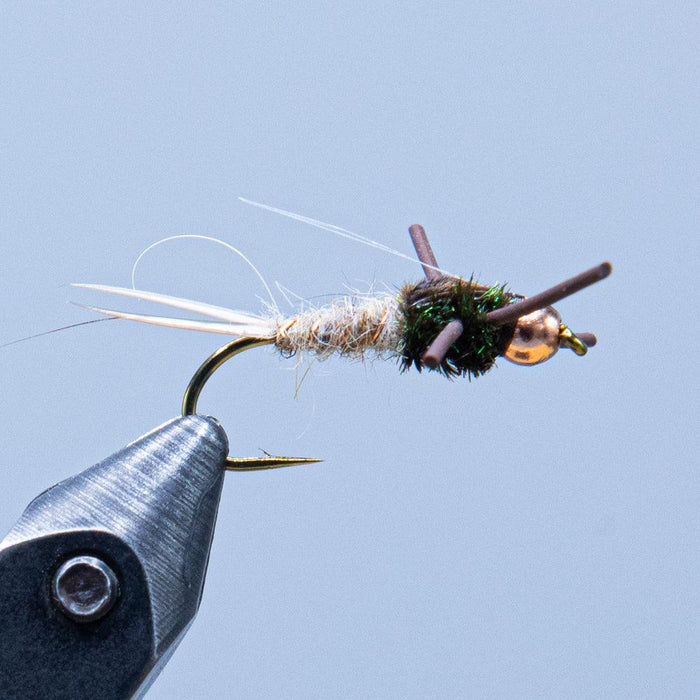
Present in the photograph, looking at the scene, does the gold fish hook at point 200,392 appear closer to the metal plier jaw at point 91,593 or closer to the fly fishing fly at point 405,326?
the fly fishing fly at point 405,326

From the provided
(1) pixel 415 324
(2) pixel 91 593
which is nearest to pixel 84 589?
(2) pixel 91 593

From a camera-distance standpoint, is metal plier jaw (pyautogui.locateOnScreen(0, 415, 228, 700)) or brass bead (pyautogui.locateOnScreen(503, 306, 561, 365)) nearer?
metal plier jaw (pyautogui.locateOnScreen(0, 415, 228, 700))

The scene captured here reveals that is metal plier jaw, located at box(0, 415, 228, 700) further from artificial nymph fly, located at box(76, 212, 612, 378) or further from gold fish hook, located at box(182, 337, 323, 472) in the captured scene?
artificial nymph fly, located at box(76, 212, 612, 378)

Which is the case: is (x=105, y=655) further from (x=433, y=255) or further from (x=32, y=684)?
(x=433, y=255)

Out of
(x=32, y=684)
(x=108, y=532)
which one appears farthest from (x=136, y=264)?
(x=32, y=684)

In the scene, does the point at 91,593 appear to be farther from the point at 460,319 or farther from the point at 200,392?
the point at 460,319

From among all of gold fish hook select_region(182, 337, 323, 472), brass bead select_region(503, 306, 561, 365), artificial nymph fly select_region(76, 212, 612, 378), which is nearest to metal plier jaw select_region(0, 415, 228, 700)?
gold fish hook select_region(182, 337, 323, 472)

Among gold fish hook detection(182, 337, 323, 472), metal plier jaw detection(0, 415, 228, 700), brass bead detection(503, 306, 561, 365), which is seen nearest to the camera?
metal plier jaw detection(0, 415, 228, 700)
